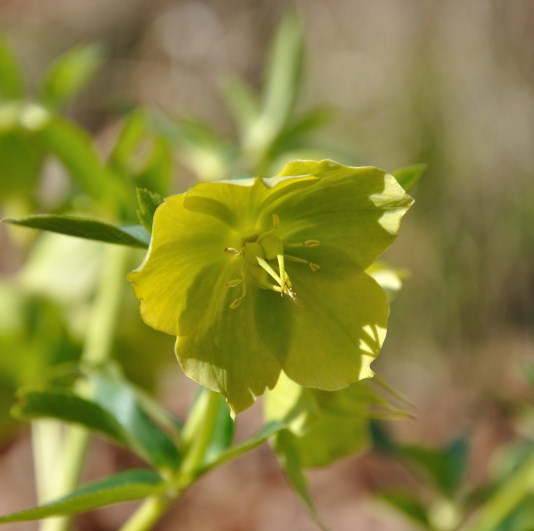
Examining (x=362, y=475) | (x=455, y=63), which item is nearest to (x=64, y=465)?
(x=362, y=475)

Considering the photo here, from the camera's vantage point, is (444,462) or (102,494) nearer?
(102,494)

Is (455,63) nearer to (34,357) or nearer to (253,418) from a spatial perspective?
(253,418)

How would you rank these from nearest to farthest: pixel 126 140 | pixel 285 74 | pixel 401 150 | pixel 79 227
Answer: pixel 79 227 → pixel 126 140 → pixel 285 74 → pixel 401 150

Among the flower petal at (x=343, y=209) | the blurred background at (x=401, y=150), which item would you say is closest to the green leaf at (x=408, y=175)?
the flower petal at (x=343, y=209)

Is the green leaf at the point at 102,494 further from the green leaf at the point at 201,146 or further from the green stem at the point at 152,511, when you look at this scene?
the green leaf at the point at 201,146

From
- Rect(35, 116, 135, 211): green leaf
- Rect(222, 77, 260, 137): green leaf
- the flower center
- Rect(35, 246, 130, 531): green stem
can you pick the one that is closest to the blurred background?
Rect(222, 77, 260, 137): green leaf

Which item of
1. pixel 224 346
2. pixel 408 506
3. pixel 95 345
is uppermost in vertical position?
pixel 224 346

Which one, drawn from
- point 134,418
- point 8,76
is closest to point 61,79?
point 8,76

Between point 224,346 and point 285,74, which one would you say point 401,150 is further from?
point 224,346
